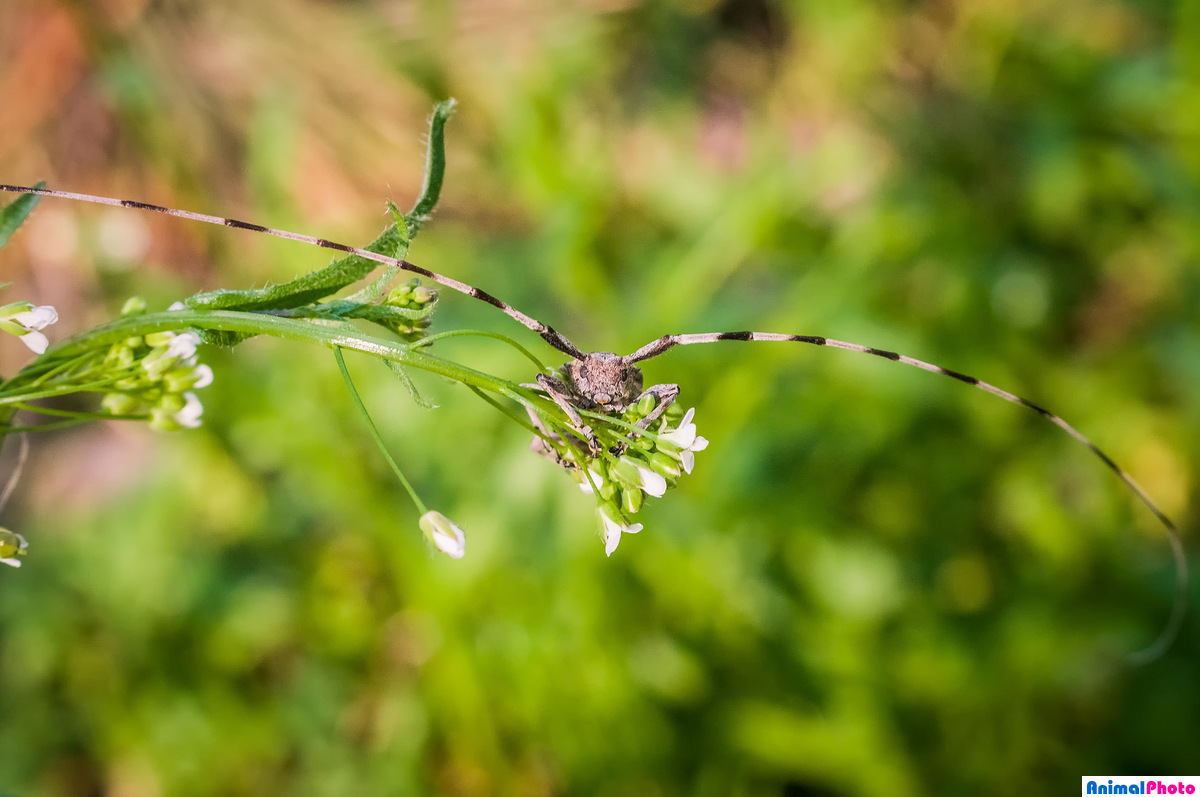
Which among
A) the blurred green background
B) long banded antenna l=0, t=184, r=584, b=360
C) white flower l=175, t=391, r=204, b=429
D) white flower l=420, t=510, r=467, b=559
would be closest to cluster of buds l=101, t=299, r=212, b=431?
white flower l=175, t=391, r=204, b=429

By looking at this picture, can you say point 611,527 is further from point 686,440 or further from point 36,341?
point 36,341

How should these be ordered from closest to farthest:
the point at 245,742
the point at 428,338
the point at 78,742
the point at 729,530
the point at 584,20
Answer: the point at 428,338 → the point at 729,530 → the point at 245,742 → the point at 78,742 → the point at 584,20

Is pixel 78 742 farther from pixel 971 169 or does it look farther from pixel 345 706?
pixel 971 169

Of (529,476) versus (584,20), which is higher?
(584,20)

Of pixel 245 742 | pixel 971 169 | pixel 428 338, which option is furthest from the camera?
pixel 971 169

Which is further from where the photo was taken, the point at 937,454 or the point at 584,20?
the point at 584,20

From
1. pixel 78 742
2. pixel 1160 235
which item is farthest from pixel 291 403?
pixel 1160 235

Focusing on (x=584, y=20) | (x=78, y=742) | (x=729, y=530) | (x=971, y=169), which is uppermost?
(x=584, y=20)

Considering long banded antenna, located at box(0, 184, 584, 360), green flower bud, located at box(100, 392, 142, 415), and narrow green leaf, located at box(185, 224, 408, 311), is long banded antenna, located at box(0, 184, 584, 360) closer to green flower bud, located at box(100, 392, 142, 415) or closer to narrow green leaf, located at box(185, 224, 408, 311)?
narrow green leaf, located at box(185, 224, 408, 311)
